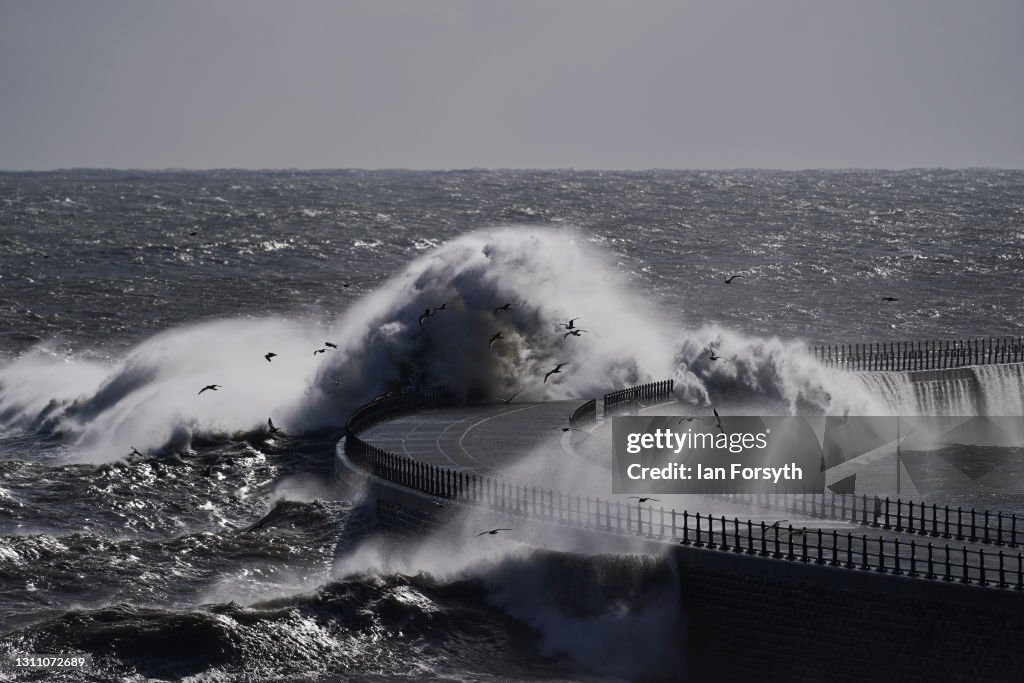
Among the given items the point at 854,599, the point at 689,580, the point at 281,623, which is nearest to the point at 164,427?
the point at 281,623

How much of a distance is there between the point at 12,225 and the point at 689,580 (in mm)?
105101

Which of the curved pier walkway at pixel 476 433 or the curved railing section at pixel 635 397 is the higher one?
the curved railing section at pixel 635 397

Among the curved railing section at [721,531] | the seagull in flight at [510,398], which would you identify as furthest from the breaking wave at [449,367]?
the curved railing section at [721,531]

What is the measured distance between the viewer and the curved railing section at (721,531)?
2920 cm

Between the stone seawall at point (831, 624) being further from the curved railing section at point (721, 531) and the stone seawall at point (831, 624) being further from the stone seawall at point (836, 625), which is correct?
the curved railing section at point (721, 531)

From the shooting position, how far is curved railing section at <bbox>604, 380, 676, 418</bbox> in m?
46.1

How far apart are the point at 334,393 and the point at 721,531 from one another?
76.9ft

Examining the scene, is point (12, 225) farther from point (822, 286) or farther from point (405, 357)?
point (405, 357)

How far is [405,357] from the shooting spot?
54500 millimetres

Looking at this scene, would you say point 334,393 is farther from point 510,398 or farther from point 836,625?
point 836,625

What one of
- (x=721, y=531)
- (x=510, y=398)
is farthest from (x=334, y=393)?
(x=721, y=531)

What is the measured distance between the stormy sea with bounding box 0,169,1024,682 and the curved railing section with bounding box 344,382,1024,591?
986 mm

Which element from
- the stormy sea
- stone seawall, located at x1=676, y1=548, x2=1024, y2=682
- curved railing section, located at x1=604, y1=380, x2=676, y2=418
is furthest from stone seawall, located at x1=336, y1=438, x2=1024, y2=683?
curved railing section, located at x1=604, y1=380, x2=676, y2=418

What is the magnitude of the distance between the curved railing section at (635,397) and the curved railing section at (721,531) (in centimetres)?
800
